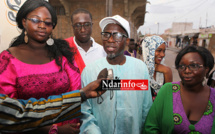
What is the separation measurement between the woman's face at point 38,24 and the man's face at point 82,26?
106cm

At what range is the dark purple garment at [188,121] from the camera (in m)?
1.32

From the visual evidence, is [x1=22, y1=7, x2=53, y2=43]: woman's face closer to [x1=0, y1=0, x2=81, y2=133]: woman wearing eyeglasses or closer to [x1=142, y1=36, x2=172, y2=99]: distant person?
[x1=0, y1=0, x2=81, y2=133]: woman wearing eyeglasses

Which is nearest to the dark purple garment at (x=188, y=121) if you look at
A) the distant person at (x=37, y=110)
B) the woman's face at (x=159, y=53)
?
the distant person at (x=37, y=110)

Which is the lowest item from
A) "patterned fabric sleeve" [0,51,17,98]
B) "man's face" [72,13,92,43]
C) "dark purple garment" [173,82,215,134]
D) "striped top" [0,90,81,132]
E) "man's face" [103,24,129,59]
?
"dark purple garment" [173,82,215,134]

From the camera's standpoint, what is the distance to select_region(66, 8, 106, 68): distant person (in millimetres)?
2400

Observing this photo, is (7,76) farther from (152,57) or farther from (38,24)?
(152,57)

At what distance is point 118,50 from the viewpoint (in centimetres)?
153

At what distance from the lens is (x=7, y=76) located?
1.11 m

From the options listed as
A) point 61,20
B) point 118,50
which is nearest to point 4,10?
point 118,50

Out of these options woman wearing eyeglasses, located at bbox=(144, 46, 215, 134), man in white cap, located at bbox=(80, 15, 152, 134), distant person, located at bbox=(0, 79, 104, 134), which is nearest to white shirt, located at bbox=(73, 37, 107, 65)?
man in white cap, located at bbox=(80, 15, 152, 134)

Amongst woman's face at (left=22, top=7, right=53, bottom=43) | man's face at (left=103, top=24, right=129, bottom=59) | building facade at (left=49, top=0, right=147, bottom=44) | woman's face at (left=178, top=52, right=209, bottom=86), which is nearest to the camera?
woman's face at (left=22, top=7, right=53, bottom=43)

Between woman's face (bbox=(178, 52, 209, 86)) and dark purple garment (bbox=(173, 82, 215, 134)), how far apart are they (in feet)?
0.67

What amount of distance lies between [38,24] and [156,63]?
1.85 m

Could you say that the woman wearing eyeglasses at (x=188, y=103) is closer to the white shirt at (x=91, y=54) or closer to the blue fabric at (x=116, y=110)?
the blue fabric at (x=116, y=110)
